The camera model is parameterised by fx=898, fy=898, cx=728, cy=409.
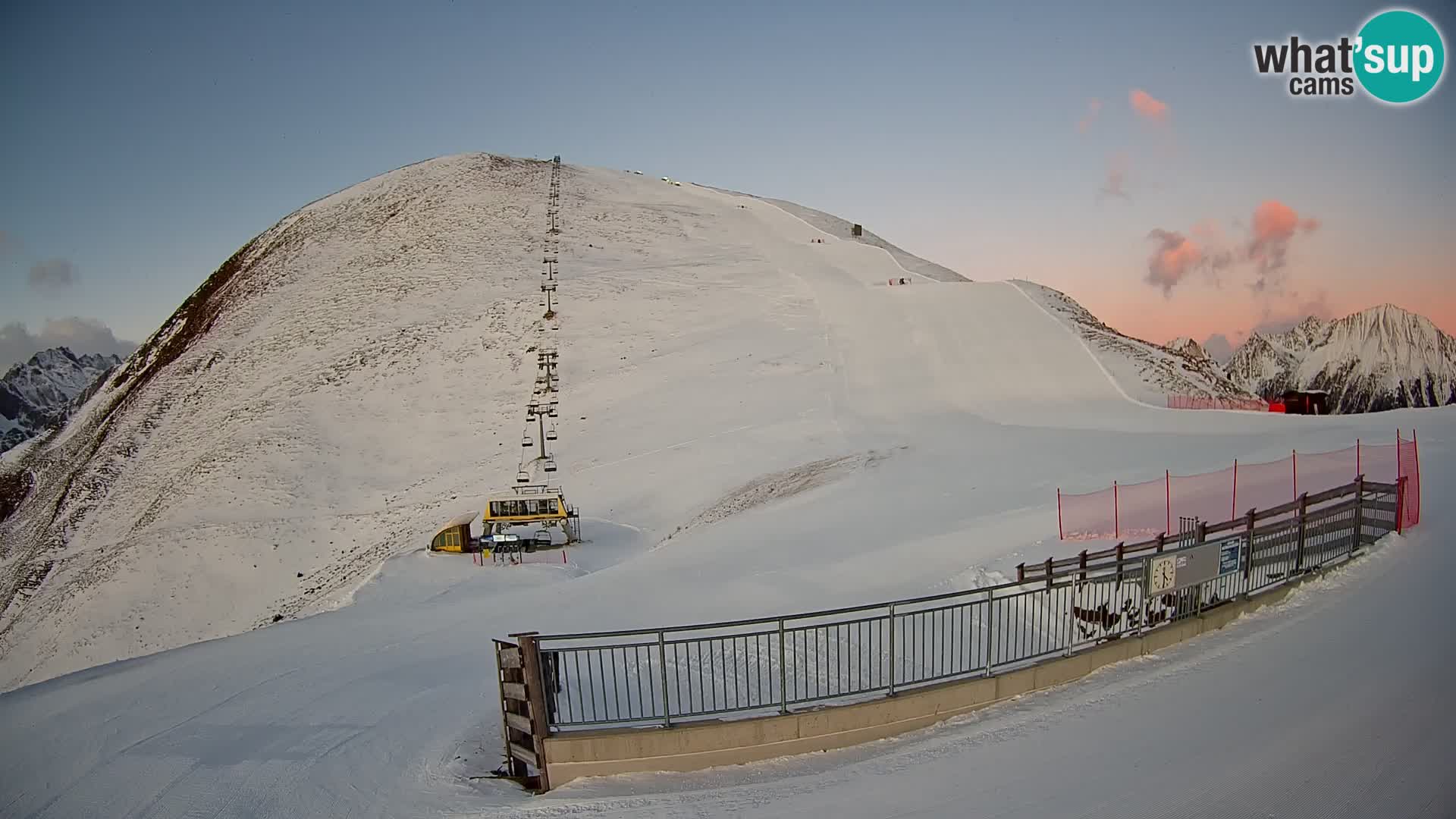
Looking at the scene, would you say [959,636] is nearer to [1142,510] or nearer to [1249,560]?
[1249,560]

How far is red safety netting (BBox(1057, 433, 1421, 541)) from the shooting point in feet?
61.4

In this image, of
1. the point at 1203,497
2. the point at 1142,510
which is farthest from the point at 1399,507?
the point at 1142,510

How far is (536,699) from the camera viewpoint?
9547 mm

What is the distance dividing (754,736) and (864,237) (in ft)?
277

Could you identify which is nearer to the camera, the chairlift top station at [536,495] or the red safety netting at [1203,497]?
the red safety netting at [1203,497]

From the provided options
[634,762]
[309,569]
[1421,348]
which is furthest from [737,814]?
[1421,348]

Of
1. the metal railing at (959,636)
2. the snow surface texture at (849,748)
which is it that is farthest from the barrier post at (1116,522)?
the metal railing at (959,636)

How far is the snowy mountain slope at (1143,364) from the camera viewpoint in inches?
1630

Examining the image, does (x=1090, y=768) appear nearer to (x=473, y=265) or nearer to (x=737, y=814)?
(x=737, y=814)

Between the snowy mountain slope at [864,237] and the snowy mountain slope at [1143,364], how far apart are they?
16.0 m

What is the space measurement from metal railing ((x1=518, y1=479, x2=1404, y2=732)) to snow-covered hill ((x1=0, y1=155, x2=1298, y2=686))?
4337 millimetres

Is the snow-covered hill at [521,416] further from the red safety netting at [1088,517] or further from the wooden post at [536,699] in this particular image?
the wooden post at [536,699]

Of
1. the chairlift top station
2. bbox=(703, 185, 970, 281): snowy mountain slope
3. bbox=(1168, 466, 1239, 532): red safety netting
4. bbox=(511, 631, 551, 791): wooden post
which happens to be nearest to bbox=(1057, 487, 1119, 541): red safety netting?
bbox=(1168, 466, 1239, 532): red safety netting

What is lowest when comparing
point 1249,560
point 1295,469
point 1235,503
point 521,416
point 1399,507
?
point 1235,503
